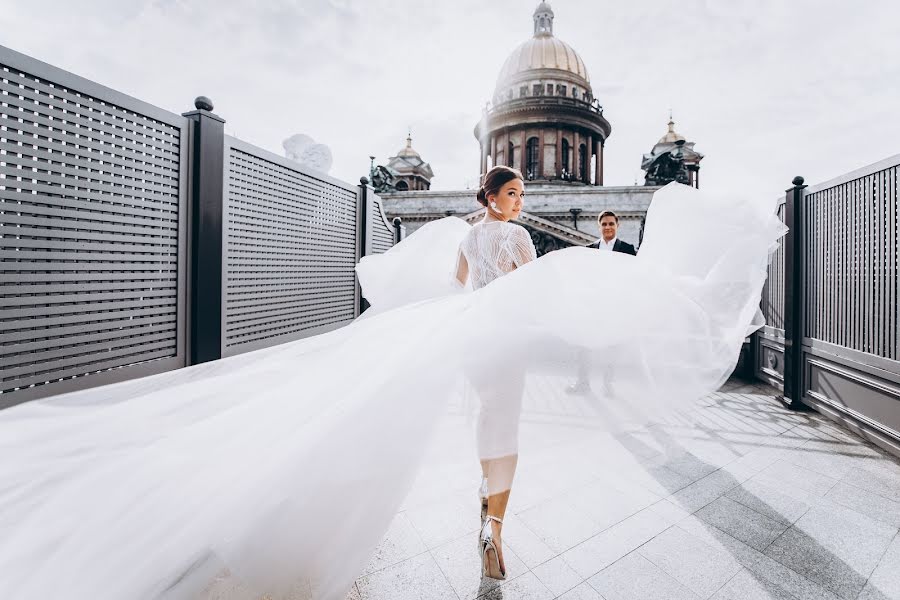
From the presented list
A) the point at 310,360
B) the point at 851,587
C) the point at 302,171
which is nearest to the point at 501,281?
the point at 310,360

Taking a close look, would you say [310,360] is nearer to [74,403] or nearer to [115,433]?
[115,433]

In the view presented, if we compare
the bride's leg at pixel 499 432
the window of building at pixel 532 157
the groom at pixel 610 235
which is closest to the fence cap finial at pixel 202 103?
the bride's leg at pixel 499 432

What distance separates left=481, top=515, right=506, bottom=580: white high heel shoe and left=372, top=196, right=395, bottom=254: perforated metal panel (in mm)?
5582

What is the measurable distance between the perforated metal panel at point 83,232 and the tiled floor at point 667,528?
2.67 m

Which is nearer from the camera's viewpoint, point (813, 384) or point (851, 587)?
point (851, 587)

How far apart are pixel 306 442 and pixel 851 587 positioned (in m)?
2.73

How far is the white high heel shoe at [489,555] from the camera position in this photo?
2.02m

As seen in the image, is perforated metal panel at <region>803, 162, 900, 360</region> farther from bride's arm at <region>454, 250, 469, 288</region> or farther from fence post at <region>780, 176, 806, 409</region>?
bride's arm at <region>454, 250, 469, 288</region>

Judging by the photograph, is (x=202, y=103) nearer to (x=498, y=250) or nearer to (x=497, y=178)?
(x=497, y=178)

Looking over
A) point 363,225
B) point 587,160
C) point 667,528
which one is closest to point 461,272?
point 667,528

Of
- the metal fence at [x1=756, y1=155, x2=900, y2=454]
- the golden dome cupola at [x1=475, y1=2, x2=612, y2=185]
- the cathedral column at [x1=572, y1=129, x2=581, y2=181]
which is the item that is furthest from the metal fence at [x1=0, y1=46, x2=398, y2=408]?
the cathedral column at [x1=572, y1=129, x2=581, y2=181]

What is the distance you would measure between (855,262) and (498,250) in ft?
13.9

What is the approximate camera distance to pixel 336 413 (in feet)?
5.21

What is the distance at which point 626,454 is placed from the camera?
11.8ft
